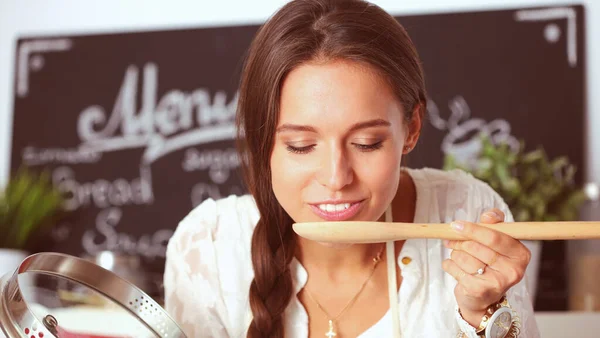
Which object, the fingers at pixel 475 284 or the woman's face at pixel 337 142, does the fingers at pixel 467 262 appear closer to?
the fingers at pixel 475 284

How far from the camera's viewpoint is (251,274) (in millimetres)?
1216

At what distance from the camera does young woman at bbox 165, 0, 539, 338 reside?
939 mm

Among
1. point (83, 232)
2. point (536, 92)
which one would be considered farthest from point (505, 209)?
point (83, 232)

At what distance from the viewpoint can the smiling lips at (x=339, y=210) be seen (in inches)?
37.6

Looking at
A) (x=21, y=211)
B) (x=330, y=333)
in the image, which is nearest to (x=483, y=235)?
(x=330, y=333)

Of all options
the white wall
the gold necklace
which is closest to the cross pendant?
the gold necklace

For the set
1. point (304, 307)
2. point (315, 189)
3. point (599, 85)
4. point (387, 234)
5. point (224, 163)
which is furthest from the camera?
point (224, 163)

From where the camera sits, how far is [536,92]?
1.92m

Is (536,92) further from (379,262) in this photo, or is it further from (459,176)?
(379,262)

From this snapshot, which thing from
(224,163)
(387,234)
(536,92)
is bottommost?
(387,234)

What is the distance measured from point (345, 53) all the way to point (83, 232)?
1450 millimetres

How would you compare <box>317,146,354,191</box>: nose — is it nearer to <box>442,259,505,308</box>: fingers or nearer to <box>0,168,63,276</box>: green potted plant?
<box>442,259,505,308</box>: fingers

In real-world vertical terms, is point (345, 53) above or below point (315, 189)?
above

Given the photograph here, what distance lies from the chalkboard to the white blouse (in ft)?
2.41
